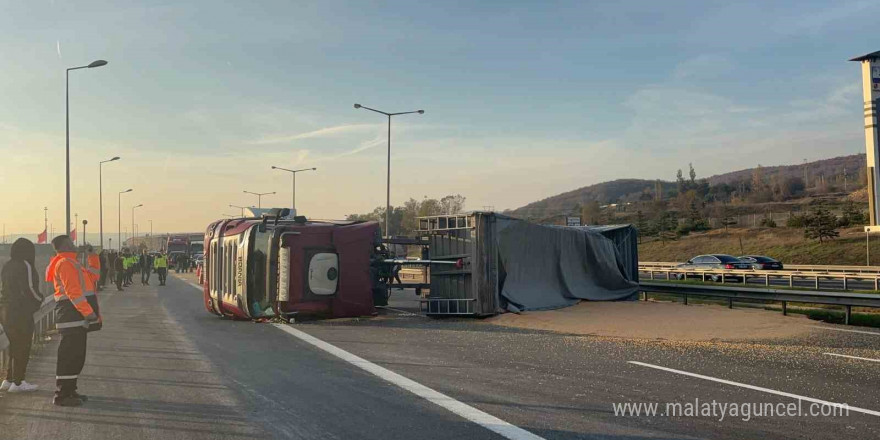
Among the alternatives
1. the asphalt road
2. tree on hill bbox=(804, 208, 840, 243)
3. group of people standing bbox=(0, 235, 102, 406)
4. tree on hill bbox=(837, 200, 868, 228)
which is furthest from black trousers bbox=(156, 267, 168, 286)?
tree on hill bbox=(837, 200, 868, 228)

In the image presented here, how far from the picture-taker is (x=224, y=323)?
1512 cm

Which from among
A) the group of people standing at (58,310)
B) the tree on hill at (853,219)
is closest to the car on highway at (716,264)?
the tree on hill at (853,219)

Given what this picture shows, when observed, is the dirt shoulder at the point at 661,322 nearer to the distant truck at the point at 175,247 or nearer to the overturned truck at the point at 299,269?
the overturned truck at the point at 299,269

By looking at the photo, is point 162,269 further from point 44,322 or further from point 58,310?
point 58,310

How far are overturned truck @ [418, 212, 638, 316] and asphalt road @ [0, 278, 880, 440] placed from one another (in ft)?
9.30

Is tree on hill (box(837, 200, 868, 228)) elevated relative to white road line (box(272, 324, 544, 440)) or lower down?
elevated

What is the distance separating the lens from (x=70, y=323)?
7.20 meters

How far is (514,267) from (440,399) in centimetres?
986

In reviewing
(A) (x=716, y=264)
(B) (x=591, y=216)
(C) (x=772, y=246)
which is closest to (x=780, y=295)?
(A) (x=716, y=264)

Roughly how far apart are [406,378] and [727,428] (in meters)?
3.69

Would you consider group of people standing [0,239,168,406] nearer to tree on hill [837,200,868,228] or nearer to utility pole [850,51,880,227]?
utility pole [850,51,880,227]

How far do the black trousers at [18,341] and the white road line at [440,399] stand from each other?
386 cm

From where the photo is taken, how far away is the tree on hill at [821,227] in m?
50.2

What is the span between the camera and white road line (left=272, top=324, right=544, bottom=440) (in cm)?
580
